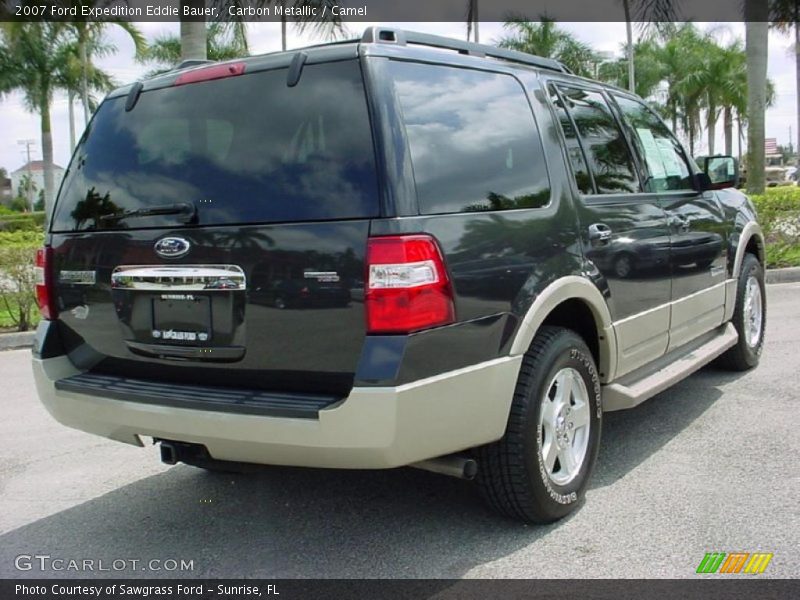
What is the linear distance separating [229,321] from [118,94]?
1.43 metres

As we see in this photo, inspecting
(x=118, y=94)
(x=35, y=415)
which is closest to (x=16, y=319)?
(x=35, y=415)

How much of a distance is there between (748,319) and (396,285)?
4160mm

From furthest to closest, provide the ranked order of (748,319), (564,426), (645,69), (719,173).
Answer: (645,69) < (748,319) < (719,173) < (564,426)

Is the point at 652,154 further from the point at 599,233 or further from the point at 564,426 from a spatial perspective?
the point at 564,426

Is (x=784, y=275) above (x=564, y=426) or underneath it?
above

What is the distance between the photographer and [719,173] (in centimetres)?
548

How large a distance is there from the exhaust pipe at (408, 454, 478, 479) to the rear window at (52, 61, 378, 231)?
102 cm

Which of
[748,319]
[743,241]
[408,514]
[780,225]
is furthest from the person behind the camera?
[780,225]

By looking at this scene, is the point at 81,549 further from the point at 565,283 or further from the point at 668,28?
the point at 668,28

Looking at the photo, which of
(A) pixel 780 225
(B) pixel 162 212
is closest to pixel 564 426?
(B) pixel 162 212

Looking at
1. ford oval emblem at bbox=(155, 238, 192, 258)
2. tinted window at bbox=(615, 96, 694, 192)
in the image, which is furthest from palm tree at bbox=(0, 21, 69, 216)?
ford oval emblem at bbox=(155, 238, 192, 258)

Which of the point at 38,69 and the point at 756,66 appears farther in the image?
the point at 38,69

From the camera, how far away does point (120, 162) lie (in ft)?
12.0

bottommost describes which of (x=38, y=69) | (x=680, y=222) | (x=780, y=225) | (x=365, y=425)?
(x=365, y=425)
